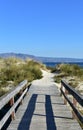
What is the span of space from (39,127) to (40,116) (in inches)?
72.6

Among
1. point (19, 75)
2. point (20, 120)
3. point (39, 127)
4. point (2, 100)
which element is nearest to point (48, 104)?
point (20, 120)

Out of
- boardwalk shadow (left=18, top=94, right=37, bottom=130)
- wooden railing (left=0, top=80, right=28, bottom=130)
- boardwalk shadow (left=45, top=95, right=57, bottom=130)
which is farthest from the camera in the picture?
boardwalk shadow (left=18, top=94, right=37, bottom=130)

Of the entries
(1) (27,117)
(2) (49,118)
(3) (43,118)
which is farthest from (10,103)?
(2) (49,118)

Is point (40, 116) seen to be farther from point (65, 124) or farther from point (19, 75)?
point (19, 75)

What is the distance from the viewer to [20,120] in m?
11.4

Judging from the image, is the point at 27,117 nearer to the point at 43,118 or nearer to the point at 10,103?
the point at 43,118

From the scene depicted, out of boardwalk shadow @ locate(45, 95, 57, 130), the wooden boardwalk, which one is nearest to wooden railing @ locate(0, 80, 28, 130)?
the wooden boardwalk

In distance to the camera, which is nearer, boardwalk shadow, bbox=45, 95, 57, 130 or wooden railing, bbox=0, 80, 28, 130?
wooden railing, bbox=0, 80, 28, 130

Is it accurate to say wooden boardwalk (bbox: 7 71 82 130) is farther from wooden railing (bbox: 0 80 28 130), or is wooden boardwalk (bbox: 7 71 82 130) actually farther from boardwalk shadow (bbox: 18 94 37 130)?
wooden railing (bbox: 0 80 28 130)

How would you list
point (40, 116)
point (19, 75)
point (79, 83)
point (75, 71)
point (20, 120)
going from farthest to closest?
point (75, 71) → point (19, 75) → point (79, 83) → point (40, 116) → point (20, 120)

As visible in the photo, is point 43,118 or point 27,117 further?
point 27,117

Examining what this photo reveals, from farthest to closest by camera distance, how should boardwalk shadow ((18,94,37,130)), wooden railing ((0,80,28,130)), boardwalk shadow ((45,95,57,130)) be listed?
1. boardwalk shadow ((18,94,37,130))
2. boardwalk shadow ((45,95,57,130))
3. wooden railing ((0,80,28,130))

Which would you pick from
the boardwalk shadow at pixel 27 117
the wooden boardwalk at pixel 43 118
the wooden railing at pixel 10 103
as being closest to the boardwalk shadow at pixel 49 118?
the wooden boardwalk at pixel 43 118

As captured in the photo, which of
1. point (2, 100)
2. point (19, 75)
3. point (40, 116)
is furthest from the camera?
point (19, 75)
